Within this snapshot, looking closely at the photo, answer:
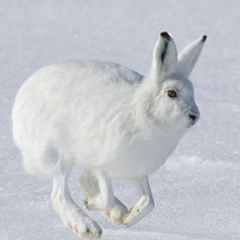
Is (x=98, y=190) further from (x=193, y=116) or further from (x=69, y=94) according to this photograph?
(x=193, y=116)

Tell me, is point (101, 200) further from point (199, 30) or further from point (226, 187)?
point (199, 30)

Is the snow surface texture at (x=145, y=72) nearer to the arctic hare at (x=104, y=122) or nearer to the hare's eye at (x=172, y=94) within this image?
the arctic hare at (x=104, y=122)

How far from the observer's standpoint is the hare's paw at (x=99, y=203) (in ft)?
16.0

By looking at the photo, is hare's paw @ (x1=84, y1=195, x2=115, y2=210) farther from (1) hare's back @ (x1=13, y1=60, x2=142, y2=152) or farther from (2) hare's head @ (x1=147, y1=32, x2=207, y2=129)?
(2) hare's head @ (x1=147, y1=32, x2=207, y2=129)

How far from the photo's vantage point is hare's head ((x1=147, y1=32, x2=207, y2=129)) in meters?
4.57

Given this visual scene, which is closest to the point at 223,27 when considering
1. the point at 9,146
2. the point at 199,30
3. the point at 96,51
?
the point at 199,30

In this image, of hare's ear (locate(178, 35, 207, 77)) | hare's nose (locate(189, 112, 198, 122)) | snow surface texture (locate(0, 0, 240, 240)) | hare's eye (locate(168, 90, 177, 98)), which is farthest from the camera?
snow surface texture (locate(0, 0, 240, 240))

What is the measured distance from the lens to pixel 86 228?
4.86m

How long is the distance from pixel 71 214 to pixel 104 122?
1.55ft

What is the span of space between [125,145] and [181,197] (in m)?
1.77

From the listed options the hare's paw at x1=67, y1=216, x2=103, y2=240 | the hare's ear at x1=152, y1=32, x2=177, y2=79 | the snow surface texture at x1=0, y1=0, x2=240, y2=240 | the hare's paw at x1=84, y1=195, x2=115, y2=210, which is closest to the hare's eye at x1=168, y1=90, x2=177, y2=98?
the hare's ear at x1=152, y1=32, x2=177, y2=79

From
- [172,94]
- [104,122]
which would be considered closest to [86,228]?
[104,122]

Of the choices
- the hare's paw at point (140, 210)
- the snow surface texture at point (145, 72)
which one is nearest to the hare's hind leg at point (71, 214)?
the hare's paw at point (140, 210)

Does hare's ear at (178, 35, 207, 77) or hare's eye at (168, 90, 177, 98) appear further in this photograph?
hare's ear at (178, 35, 207, 77)
